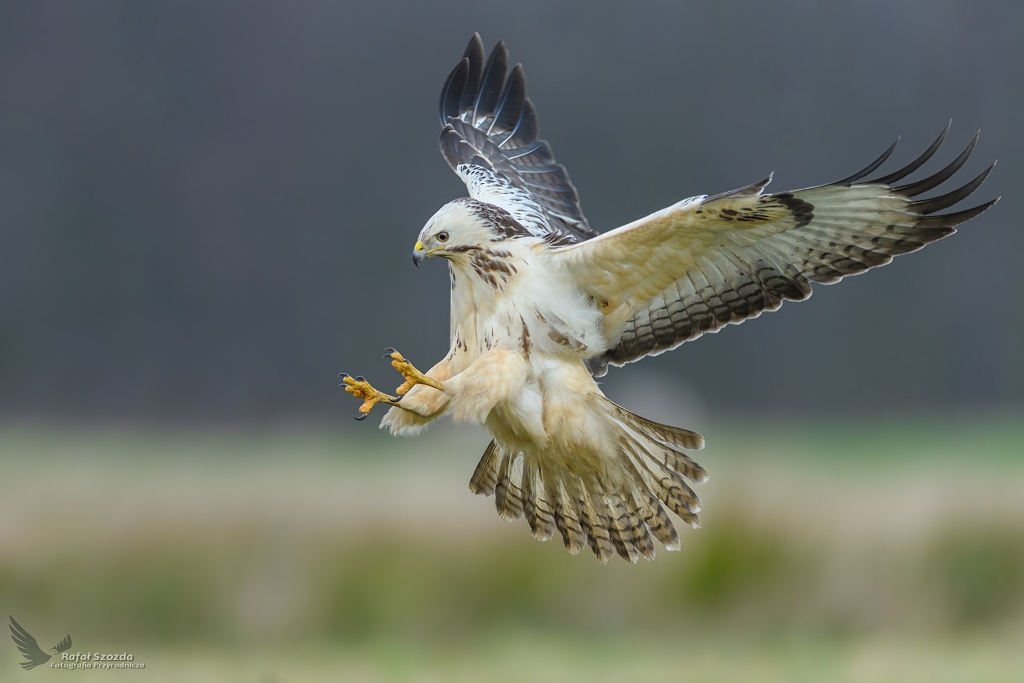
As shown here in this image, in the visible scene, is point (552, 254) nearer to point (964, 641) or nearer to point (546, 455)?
point (546, 455)

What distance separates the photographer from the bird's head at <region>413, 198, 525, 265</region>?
279cm

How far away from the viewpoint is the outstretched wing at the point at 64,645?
4.11m

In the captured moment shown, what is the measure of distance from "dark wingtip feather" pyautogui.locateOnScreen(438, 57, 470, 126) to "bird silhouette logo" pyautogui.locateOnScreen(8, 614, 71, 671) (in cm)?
261

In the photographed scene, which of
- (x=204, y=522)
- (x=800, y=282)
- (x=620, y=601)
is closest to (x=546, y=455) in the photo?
(x=800, y=282)

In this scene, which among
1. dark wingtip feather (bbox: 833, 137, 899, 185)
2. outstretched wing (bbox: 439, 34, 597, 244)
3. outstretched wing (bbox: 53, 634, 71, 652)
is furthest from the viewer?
outstretched wing (bbox: 53, 634, 71, 652)

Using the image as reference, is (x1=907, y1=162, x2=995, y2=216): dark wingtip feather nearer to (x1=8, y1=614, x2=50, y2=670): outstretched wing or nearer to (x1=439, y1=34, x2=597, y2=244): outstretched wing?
(x1=439, y1=34, x2=597, y2=244): outstretched wing

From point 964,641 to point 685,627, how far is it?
4.28 feet

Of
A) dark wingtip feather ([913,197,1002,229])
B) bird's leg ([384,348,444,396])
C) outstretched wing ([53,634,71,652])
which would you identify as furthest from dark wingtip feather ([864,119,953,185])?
outstretched wing ([53,634,71,652])

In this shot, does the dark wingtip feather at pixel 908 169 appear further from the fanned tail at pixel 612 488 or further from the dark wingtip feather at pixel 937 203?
the fanned tail at pixel 612 488

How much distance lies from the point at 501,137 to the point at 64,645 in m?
2.71

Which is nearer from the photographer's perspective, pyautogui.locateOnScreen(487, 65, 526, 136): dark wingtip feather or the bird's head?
the bird's head

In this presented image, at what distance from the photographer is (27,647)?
13.5 feet

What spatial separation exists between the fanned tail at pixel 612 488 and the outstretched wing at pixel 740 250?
0.90 feet

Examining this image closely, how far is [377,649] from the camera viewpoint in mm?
4359
